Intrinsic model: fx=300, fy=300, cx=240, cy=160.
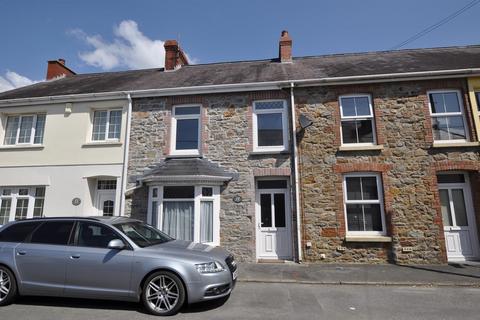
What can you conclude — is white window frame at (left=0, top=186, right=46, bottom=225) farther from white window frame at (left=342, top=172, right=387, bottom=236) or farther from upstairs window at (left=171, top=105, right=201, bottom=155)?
white window frame at (left=342, top=172, right=387, bottom=236)

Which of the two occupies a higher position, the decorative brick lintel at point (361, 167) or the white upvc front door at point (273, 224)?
the decorative brick lintel at point (361, 167)

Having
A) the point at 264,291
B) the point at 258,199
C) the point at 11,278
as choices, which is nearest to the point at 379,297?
the point at 264,291

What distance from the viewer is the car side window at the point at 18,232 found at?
5.80 meters

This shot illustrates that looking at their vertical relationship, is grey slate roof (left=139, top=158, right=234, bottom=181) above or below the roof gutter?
below

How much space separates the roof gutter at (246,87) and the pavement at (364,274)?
233 inches

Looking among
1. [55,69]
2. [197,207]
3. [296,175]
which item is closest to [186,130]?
[197,207]

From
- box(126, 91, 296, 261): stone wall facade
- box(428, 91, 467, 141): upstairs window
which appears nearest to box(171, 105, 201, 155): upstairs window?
box(126, 91, 296, 261): stone wall facade

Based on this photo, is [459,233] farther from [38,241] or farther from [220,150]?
[38,241]

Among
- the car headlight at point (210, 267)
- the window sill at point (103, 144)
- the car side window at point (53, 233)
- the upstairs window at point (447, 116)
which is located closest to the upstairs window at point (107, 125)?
the window sill at point (103, 144)

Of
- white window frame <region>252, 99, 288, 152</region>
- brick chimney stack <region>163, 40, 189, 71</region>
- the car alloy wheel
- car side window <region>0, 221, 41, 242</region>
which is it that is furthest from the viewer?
brick chimney stack <region>163, 40, 189, 71</region>

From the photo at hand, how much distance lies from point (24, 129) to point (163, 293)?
10.6 m

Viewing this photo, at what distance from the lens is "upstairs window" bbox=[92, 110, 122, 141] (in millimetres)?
11306

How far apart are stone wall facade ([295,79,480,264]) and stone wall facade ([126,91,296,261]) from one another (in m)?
0.93

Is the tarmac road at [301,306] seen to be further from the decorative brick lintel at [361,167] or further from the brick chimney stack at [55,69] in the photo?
the brick chimney stack at [55,69]
